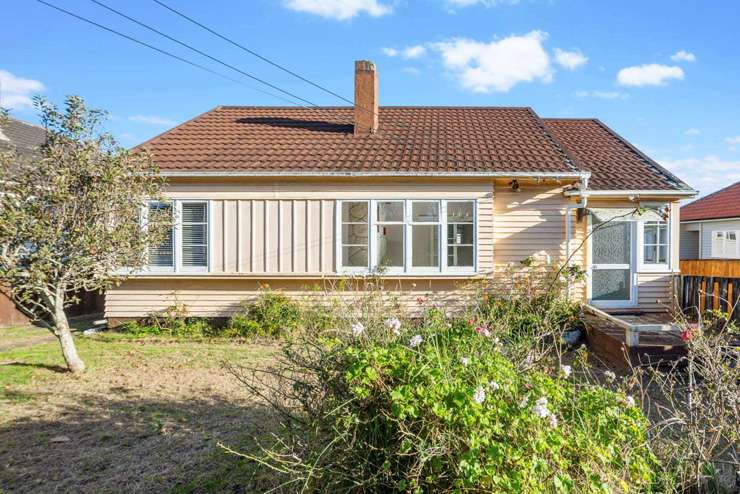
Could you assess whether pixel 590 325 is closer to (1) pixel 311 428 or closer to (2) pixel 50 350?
(1) pixel 311 428

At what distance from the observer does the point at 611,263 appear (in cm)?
1088

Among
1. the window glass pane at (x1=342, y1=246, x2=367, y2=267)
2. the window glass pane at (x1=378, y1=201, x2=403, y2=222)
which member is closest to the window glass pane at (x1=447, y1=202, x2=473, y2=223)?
the window glass pane at (x1=378, y1=201, x2=403, y2=222)

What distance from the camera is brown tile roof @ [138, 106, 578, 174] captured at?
10.3 m

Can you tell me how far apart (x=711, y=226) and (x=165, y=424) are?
25.8 metres

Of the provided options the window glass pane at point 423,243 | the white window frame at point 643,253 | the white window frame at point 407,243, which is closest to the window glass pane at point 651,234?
the white window frame at point 643,253

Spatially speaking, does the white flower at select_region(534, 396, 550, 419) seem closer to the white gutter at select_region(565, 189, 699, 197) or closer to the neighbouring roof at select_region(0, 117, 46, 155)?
the white gutter at select_region(565, 189, 699, 197)

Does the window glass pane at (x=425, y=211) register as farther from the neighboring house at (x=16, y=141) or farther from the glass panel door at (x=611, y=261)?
the neighboring house at (x=16, y=141)

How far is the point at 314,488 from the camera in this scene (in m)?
2.91

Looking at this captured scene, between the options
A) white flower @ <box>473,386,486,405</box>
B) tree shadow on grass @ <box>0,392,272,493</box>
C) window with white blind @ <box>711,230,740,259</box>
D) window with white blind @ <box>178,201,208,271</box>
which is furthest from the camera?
window with white blind @ <box>711,230,740,259</box>

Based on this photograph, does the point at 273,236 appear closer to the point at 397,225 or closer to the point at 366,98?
the point at 397,225

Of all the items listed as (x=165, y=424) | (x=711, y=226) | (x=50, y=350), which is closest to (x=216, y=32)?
(x=50, y=350)

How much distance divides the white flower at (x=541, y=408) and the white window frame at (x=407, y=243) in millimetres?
7533

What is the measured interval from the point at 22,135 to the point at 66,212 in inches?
559

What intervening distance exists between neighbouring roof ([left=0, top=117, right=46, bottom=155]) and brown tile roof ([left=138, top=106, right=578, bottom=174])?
6811 mm
